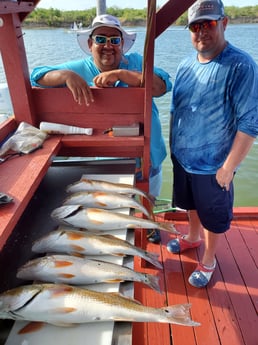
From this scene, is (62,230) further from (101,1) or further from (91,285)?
(101,1)

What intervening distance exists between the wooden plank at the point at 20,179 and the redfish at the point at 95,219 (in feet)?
0.82

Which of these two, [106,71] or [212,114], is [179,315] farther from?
[106,71]

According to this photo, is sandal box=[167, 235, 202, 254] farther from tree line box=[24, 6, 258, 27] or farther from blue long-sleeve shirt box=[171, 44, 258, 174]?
tree line box=[24, 6, 258, 27]

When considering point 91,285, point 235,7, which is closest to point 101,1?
point 91,285

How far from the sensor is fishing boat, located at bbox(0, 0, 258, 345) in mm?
1612

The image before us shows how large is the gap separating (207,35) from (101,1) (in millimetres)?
1896

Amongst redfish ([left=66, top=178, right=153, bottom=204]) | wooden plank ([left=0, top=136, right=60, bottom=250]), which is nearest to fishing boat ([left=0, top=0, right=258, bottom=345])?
wooden plank ([left=0, top=136, right=60, bottom=250])

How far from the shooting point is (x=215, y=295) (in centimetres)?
242

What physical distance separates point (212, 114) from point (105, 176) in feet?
2.85

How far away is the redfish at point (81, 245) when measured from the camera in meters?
1.49

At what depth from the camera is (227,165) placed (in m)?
2.00

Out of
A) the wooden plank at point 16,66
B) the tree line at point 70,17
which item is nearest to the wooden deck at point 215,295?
the wooden plank at point 16,66

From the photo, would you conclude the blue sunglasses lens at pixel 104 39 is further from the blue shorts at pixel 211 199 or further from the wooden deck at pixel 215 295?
the wooden deck at pixel 215 295

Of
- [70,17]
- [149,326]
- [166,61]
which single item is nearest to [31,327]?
[149,326]
